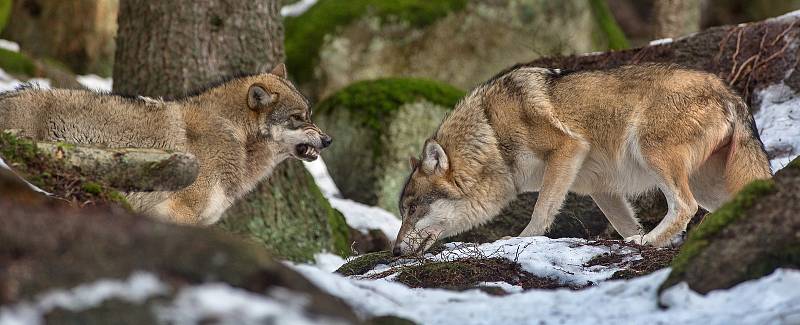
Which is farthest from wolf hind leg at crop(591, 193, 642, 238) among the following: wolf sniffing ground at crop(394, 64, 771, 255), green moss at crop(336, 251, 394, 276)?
green moss at crop(336, 251, 394, 276)

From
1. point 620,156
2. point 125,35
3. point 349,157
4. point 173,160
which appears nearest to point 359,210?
point 349,157

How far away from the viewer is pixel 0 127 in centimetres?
641

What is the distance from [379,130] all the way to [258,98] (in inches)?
215

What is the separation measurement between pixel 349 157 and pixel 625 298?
916 cm

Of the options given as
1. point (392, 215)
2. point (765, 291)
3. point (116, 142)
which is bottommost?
point (392, 215)

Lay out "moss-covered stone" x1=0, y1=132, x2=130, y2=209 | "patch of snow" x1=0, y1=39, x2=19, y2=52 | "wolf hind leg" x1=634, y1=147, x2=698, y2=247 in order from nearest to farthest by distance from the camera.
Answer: "moss-covered stone" x1=0, y1=132, x2=130, y2=209 → "wolf hind leg" x1=634, y1=147, x2=698, y2=247 → "patch of snow" x1=0, y1=39, x2=19, y2=52

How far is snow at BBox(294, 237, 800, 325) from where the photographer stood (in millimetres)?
3848

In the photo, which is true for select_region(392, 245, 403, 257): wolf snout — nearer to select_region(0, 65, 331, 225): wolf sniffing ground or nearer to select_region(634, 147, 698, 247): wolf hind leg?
select_region(0, 65, 331, 225): wolf sniffing ground

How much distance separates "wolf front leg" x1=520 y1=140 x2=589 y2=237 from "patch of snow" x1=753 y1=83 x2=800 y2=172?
2136 mm

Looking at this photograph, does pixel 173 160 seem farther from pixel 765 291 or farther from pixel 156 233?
pixel 765 291

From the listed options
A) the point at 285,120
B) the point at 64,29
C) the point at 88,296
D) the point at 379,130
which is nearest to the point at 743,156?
the point at 285,120

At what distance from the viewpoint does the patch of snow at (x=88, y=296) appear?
119 inches

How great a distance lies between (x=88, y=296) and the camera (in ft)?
10.2

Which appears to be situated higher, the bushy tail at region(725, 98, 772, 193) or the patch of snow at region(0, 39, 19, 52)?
the patch of snow at region(0, 39, 19, 52)
